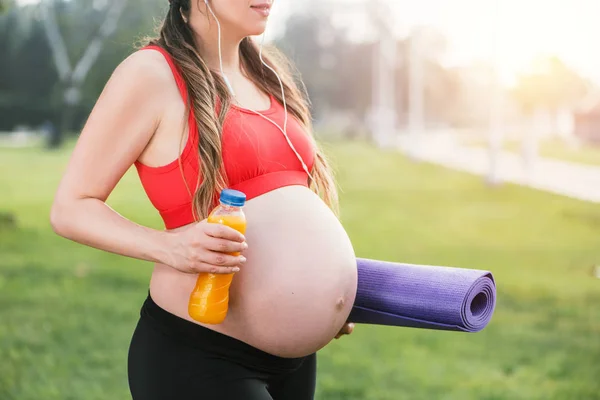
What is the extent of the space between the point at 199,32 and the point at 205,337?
521 mm

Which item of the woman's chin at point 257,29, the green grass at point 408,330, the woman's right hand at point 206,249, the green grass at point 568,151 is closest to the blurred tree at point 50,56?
the green grass at point 408,330

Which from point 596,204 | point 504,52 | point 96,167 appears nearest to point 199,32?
point 96,167

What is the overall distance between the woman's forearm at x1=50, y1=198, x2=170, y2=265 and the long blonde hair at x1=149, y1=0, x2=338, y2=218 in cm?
10

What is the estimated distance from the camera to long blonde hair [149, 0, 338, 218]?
1.25 m

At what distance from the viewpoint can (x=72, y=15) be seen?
14.6 m

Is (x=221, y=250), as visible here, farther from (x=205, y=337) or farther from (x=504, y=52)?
(x=504, y=52)

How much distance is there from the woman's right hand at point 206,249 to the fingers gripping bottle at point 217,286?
0.02 m

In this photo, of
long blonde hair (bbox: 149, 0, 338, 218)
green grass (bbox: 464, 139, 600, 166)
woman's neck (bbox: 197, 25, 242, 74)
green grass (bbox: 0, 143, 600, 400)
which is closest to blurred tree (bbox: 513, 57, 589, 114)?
green grass (bbox: 464, 139, 600, 166)

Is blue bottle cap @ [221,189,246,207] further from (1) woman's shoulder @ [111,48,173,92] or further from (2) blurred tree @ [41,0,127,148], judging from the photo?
(2) blurred tree @ [41,0,127,148]

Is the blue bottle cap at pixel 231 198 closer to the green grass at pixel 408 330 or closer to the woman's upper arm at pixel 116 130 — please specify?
the woman's upper arm at pixel 116 130

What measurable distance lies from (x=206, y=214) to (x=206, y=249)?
0.13 metres

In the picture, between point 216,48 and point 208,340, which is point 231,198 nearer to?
point 208,340

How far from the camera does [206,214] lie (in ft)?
4.17

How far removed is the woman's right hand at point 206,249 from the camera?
1.13 m
